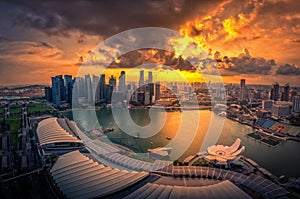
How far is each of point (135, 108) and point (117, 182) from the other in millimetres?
9393

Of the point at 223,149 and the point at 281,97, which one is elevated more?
the point at 281,97

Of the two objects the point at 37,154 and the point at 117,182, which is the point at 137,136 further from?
the point at 117,182

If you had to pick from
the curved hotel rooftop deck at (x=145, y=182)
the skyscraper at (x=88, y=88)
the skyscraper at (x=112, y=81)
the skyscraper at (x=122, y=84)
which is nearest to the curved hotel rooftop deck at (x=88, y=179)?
the curved hotel rooftop deck at (x=145, y=182)

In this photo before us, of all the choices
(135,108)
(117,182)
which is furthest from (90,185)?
(135,108)

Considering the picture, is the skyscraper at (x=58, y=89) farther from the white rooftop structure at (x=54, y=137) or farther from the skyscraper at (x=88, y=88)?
the white rooftop structure at (x=54, y=137)

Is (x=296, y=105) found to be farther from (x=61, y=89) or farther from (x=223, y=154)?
(x=61, y=89)

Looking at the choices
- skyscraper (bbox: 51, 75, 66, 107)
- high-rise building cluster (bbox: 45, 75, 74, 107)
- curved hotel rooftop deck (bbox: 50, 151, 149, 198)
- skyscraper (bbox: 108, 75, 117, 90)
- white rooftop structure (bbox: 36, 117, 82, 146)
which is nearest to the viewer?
curved hotel rooftop deck (bbox: 50, 151, 149, 198)

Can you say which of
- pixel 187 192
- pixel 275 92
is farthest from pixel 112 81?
pixel 187 192

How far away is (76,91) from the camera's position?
13289mm

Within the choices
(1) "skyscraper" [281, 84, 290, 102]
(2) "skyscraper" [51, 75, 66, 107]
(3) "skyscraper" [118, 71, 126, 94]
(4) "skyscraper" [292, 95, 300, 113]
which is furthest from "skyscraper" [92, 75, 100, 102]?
(1) "skyscraper" [281, 84, 290, 102]

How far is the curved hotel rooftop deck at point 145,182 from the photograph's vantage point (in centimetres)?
256

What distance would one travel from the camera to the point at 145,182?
10.3ft

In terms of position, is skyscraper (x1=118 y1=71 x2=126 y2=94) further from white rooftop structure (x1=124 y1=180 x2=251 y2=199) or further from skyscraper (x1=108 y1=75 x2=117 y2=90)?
white rooftop structure (x1=124 y1=180 x2=251 y2=199)

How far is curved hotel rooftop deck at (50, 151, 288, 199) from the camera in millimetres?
2564
